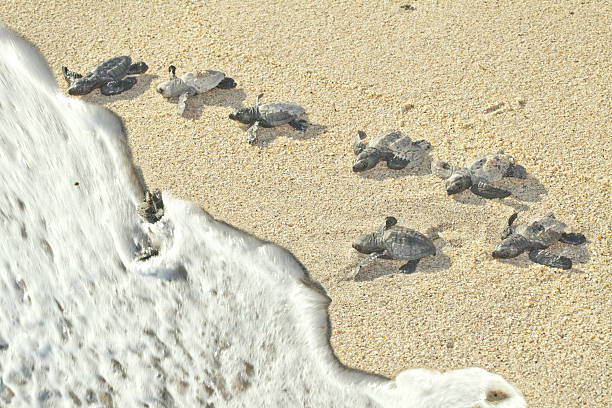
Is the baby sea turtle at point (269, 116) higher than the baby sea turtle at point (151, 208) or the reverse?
higher

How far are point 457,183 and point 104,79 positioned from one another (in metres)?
2.80

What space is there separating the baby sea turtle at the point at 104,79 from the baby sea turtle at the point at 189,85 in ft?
1.16

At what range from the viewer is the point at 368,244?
154 inches

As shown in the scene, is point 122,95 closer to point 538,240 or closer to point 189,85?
point 189,85

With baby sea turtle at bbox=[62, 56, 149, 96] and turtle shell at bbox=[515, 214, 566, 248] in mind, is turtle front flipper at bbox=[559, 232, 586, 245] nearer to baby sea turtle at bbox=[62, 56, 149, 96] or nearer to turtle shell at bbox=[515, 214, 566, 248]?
turtle shell at bbox=[515, 214, 566, 248]

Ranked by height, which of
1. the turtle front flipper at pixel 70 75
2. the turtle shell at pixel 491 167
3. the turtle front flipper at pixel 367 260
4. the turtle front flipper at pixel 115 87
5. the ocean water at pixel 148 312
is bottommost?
the ocean water at pixel 148 312

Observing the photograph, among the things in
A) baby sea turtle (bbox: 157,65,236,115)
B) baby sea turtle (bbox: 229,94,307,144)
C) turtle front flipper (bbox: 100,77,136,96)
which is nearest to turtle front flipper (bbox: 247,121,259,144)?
baby sea turtle (bbox: 229,94,307,144)

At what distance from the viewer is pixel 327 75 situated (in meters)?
5.28

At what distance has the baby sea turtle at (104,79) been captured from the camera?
17.3 feet

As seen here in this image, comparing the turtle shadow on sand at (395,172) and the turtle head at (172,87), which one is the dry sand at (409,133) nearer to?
the turtle shadow on sand at (395,172)

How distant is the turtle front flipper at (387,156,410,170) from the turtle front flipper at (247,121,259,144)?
0.97 metres

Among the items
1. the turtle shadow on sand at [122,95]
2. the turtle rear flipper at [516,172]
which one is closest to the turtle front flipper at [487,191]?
the turtle rear flipper at [516,172]

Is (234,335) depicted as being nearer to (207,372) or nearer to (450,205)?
(207,372)

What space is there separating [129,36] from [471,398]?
165 inches
